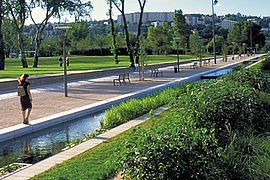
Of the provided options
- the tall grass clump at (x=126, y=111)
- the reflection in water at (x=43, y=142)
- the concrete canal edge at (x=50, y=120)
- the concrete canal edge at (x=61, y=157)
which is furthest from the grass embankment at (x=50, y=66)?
the concrete canal edge at (x=61, y=157)

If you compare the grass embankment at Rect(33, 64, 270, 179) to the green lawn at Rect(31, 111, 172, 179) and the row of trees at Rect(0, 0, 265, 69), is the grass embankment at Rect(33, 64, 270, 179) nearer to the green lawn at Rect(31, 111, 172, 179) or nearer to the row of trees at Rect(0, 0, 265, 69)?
the green lawn at Rect(31, 111, 172, 179)

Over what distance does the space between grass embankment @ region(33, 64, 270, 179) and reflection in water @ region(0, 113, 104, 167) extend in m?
1.45

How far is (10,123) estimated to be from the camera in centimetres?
1098

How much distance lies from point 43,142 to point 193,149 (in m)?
5.30

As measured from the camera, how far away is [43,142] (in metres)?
9.09

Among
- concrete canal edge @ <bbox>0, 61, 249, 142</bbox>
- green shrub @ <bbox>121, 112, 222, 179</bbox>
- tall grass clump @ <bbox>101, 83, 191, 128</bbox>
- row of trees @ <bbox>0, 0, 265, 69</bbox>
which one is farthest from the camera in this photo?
row of trees @ <bbox>0, 0, 265, 69</bbox>

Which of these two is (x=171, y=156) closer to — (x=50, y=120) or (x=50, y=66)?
(x=50, y=120)

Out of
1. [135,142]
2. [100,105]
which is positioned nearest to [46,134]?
[100,105]

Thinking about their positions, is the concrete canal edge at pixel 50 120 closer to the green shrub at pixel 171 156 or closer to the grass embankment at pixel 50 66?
the green shrub at pixel 171 156

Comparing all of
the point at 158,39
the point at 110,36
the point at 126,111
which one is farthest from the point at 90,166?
the point at 110,36

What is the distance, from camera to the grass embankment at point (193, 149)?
179 inches

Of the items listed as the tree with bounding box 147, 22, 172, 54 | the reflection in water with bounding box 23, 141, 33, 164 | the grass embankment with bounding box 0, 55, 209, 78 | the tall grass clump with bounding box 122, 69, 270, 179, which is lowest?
the reflection in water with bounding box 23, 141, 33, 164

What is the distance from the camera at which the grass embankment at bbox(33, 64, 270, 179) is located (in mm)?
4547

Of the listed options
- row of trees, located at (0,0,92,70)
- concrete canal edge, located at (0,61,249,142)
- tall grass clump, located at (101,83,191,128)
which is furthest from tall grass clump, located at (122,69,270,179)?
row of trees, located at (0,0,92,70)
